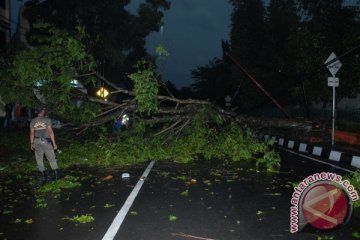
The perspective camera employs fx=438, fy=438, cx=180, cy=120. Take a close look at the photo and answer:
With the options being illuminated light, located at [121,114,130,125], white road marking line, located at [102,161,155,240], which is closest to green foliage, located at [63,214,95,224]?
white road marking line, located at [102,161,155,240]

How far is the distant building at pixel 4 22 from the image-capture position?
1359 inches

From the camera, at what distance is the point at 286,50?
1626 inches

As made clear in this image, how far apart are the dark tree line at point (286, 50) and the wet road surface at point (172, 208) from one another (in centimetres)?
466

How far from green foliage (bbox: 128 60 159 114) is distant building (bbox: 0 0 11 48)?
80.2 feet

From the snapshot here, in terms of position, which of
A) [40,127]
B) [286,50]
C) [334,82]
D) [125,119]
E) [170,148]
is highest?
[286,50]

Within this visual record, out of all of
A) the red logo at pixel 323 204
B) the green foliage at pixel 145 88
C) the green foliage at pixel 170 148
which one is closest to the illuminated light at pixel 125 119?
the green foliage at pixel 170 148

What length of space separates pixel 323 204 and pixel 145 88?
851 centimetres

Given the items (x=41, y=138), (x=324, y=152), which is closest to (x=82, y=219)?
(x=41, y=138)

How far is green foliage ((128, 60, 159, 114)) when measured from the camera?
13336 millimetres

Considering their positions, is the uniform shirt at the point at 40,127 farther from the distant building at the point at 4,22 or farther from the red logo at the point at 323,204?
the distant building at the point at 4,22

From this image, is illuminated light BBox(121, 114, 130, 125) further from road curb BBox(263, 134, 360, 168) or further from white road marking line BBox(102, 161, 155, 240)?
white road marking line BBox(102, 161, 155, 240)

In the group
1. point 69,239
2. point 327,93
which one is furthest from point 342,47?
point 69,239

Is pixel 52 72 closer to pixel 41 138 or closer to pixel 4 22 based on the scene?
pixel 41 138

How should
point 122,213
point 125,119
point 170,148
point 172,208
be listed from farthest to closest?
point 125,119, point 170,148, point 172,208, point 122,213
